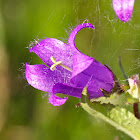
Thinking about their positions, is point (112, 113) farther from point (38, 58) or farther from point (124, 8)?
point (38, 58)

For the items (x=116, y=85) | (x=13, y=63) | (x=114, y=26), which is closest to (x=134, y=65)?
(x=114, y=26)

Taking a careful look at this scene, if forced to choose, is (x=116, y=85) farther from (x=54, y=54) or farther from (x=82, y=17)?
(x=82, y=17)

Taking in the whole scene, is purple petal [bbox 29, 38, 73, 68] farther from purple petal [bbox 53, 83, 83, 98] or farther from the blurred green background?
the blurred green background

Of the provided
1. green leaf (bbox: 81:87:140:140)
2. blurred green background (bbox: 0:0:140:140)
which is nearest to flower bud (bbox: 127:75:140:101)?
green leaf (bbox: 81:87:140:140)

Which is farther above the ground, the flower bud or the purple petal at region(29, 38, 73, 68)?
the purple petal at region(29, 38, 73, 68)

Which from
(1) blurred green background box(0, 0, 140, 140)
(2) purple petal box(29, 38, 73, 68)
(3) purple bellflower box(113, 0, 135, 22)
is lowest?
(1) blurred green background box(0, 0, 140, 140)

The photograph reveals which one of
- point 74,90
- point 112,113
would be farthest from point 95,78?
point 112,113

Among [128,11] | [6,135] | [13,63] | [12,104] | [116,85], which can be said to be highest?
[128,11]
